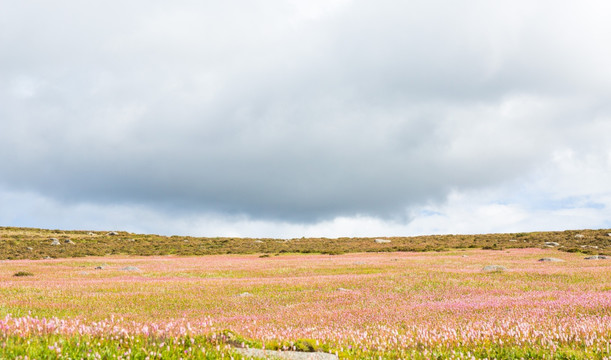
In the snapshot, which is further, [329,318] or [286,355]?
[329,318]

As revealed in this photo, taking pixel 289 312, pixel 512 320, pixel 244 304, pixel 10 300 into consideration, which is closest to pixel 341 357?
pixel 512 320

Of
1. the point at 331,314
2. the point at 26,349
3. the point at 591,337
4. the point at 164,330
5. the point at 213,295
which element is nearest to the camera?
the point at 26,349

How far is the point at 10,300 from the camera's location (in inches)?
712

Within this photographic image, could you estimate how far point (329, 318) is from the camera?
13.6m

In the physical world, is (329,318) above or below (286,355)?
below

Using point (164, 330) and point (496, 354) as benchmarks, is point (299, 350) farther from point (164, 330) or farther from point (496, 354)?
point (496, 354)

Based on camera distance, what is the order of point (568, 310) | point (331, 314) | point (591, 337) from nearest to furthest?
point (591, 337) → point (568, 310) → point (331, 314)

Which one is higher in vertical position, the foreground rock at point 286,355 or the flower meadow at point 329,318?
the foreground rock at point 286,355

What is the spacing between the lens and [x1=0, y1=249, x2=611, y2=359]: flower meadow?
22.2 feet

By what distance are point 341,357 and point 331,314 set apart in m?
6.88

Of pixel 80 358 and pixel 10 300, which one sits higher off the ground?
pixel 80 358

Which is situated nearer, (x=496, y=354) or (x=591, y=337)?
(x=496, y=354)

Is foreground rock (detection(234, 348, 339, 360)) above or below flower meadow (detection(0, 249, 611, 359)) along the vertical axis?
above

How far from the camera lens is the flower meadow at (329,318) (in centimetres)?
678
